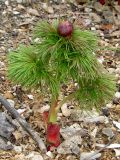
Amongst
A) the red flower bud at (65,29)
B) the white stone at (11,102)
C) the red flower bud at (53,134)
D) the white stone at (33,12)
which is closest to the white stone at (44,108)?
the white stone at (11,102)

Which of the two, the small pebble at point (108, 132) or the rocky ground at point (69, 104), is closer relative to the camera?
the rocky ground at point (69, 104)

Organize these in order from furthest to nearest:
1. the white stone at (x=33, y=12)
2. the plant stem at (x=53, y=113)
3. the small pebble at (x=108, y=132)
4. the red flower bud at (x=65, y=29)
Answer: the white stone at (x=33, y=12) → the small pebble at (x=108, y=132) → the plant stem at (x=53, y=113) → the red flower bud at (x=65, y=29)

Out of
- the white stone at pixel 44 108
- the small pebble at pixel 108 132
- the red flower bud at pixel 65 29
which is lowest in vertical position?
the small pebble at pixel 108 132

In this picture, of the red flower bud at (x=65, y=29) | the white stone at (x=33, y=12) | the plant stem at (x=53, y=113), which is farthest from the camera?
the white stone at (x=33, y=12)

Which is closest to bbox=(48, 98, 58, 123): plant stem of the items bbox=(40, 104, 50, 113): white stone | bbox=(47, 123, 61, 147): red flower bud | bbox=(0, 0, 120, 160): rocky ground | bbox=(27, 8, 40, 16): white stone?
bbox=(47, 123, 61, 147): red flower bud

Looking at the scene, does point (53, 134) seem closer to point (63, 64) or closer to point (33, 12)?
point (63, 64)

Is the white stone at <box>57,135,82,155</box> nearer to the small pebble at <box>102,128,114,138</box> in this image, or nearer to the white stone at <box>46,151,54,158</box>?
the white stone at <box>46,151,54,158</box>

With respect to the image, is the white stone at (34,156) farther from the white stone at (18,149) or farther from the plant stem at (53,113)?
the plant stem at (53,113)
